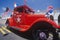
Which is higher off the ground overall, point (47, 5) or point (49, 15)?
point (47, 5)

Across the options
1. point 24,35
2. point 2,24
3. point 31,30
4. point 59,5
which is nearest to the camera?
point 59,5

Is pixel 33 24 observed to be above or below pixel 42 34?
above

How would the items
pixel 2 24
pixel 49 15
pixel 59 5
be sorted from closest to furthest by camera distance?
1. pixel 59 5
2. pixel 49 15
3. pixel 2 24

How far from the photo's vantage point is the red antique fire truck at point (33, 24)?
2382mm

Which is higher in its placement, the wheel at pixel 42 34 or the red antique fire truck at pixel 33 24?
the red antique fire truck at pixel 33 24

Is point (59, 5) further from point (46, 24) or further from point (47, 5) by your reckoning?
point (46, 24)

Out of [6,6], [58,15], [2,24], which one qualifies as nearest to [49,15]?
[58,15]

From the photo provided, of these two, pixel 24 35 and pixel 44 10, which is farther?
pixel 24 35

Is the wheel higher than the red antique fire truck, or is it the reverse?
the red antique fire truck

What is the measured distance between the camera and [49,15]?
228 cm

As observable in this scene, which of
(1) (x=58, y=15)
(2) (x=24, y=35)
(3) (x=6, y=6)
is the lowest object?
(2) (x=24, y=35)

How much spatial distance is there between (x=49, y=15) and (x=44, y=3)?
269 millimetres

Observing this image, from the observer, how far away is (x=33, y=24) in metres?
2.47

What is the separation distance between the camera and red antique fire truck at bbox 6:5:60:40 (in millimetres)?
2382
